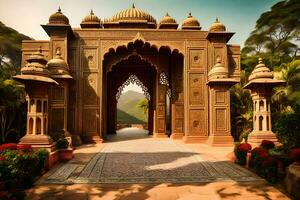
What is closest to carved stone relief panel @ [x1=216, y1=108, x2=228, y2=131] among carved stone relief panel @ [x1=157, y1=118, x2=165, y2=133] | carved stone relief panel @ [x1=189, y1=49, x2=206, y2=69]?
carved stone relief panel @ [x1=189, y1=49, x2=206, y2=69]

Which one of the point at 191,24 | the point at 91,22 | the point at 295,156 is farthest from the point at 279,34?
the point at 295,156

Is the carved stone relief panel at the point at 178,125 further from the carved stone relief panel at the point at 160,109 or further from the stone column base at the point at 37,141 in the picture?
the stone column base at the point at 37,141

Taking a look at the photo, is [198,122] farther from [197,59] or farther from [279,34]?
[279,34]

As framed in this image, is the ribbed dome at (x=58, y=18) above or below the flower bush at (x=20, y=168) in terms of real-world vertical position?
above

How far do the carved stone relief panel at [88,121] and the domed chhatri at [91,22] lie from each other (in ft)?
18.6

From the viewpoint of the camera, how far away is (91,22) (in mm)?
16812

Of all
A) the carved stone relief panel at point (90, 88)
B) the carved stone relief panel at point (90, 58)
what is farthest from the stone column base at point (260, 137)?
the carved stone relief panel at point (90, 58)

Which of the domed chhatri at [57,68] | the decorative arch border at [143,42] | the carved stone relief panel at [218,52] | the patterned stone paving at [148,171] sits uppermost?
the decorative arch border at [143,42]

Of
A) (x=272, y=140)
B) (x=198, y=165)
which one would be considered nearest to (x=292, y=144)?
(x=272, y=140)

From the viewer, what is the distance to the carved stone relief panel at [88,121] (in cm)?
1415

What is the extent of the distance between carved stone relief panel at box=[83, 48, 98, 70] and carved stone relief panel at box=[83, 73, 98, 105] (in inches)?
18.3

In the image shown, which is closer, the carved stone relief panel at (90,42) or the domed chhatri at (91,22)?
the carved stone relief panel at (90,42)

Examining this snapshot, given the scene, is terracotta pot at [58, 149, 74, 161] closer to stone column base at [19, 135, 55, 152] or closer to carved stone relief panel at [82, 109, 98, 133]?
stone column base at [19, 135, 55, 152]

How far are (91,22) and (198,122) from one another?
8647 mm
